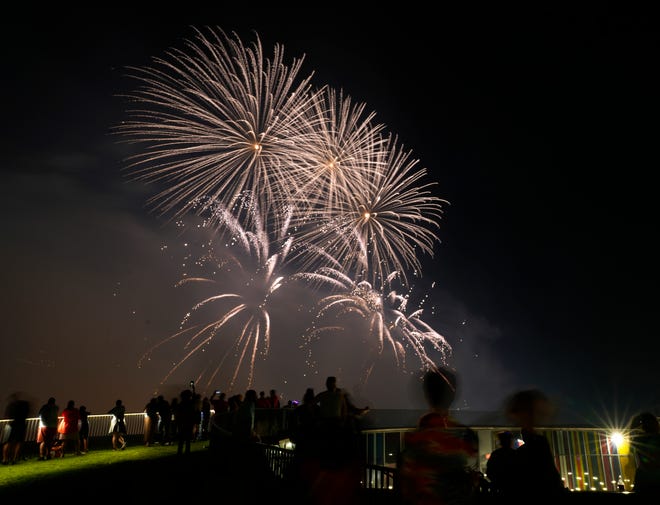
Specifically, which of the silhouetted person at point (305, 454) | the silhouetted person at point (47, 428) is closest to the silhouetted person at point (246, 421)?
the silhouetted person at point (305, 454)

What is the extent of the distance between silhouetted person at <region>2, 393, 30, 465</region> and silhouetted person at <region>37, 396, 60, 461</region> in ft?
3.65

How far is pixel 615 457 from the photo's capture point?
1097 centimetres

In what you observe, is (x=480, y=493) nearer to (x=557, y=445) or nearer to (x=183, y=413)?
(x=557, y=445)

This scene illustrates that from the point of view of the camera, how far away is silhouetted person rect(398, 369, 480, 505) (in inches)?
154

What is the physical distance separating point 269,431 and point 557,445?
34.2 ft

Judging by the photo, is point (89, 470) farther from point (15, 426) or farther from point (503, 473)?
point (503, 473)

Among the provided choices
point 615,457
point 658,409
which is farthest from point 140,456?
point 658,409

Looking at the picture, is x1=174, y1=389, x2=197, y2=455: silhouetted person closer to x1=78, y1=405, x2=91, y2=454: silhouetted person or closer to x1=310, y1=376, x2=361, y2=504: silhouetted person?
x1=78, y1=405, x2=91, y2=454: silhouetted person

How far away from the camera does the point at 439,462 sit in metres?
3.95

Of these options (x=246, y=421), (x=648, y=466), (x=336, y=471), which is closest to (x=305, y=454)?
(x=336, y=471)

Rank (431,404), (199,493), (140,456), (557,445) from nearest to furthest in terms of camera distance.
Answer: (431,404) < (199,493) < (557,445) < (140,456)

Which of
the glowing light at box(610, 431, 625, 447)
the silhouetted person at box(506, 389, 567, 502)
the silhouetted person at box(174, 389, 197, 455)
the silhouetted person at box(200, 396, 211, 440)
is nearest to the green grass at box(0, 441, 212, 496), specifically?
the silhouetted person at box(174, 389, 197, 455)

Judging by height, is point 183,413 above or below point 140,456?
above

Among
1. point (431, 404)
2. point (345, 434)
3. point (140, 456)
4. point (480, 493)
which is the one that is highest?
point (431, 404)
